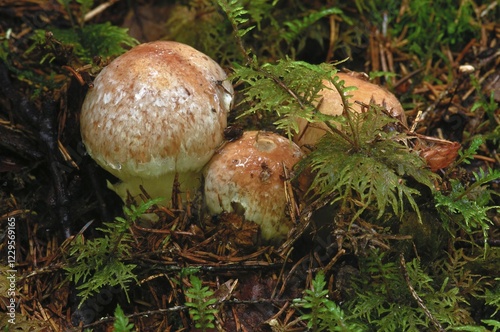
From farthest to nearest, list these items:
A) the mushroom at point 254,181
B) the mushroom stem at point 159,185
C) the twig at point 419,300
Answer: the mushroom stem at point 159,185 → the mushroom at point 254,181 → the twig at point 419,300

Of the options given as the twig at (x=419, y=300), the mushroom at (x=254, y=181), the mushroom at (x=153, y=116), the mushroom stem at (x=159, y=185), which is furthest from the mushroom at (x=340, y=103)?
the twig at (x=419, y=300)

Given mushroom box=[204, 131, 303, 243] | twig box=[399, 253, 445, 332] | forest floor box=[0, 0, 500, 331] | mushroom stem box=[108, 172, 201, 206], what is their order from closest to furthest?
twig box=[399, 253, 445, 332]
forest floor box=[0, 0, 500, 331]
mushroom box=[204, 131, 303, 243]
mushroom stem box=[108, 172, 201, 206]

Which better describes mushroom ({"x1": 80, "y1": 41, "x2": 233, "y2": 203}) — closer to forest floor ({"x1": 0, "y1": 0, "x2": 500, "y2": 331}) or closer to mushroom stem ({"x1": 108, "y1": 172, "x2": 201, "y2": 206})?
mushroom stem ({"x1": 108, "y1": 172, "x2": 201, "y2": 206})

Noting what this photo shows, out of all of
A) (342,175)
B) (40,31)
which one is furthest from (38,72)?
(342,175)

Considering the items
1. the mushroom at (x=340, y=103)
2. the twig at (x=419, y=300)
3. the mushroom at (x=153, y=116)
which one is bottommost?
the twig at (x=419, y=300)

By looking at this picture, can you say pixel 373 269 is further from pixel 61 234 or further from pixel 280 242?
pixel 61 234

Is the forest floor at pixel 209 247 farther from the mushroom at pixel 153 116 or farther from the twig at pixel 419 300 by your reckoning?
the mushroom at pixel 153 116

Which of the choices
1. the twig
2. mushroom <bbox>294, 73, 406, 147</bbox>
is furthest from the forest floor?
mushroom <bbox>294, 73, 406, 147</bbox>
